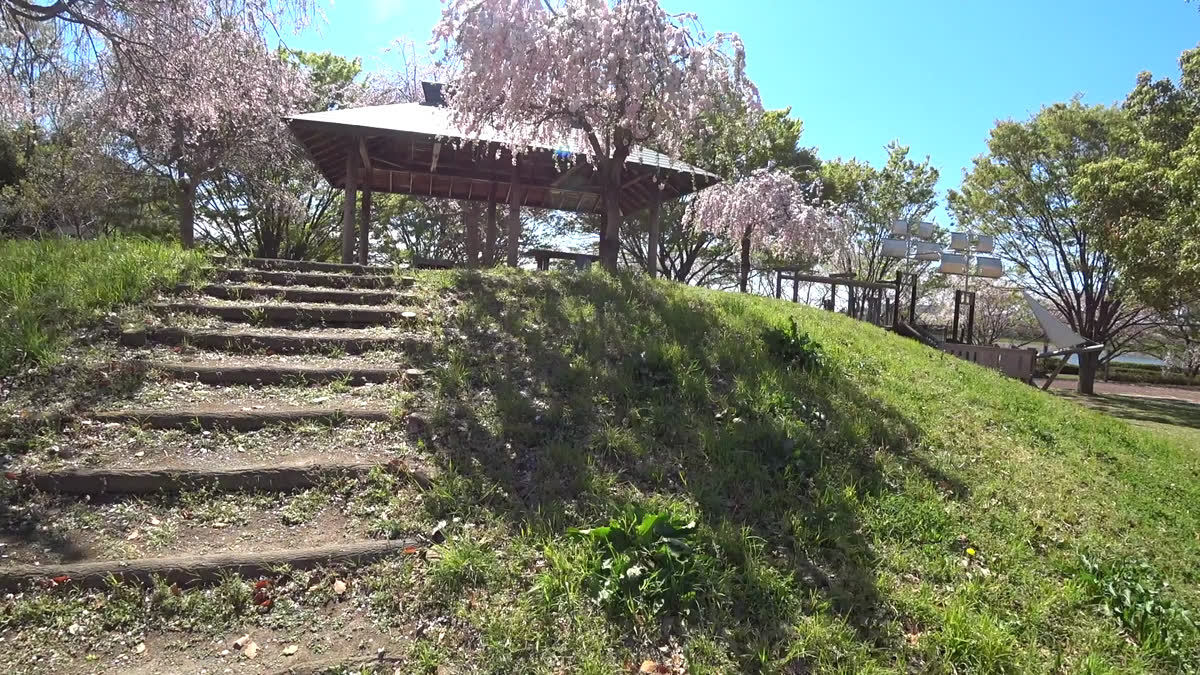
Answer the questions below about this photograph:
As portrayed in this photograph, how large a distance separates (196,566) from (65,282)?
3549mm

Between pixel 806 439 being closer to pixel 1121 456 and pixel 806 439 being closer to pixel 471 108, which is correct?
pixel 1121 456

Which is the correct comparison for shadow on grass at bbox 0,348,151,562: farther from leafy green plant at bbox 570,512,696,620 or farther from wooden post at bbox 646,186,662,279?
wooden post at bbox 646,186,662,279

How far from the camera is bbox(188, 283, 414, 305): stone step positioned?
5758mm

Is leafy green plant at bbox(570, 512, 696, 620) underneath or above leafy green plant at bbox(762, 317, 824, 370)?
underneath

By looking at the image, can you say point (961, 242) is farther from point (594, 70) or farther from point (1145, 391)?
point (1145, 391)

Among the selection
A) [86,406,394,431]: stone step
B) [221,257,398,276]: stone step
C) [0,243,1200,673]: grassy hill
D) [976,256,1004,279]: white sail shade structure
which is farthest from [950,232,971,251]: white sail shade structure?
[86,406,394,431]: stone step

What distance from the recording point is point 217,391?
4.20 meters

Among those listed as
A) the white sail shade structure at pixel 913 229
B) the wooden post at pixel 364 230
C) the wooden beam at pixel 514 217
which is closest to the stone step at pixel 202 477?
the wooden beam at pixel 514 217

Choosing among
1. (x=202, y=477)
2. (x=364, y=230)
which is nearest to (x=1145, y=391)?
(x=364, y=230)

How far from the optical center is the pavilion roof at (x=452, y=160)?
32.5 ft

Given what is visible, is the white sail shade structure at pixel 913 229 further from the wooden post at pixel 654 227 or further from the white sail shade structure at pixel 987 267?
the wooden post at pixel 654 227

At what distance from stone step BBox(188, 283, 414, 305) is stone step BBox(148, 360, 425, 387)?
1.52 m

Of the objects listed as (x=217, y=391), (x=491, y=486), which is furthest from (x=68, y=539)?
(x=491, y=486)

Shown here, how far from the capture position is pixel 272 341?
4.95m
